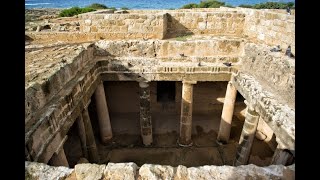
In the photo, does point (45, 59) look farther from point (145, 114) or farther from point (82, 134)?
point (145, 114)

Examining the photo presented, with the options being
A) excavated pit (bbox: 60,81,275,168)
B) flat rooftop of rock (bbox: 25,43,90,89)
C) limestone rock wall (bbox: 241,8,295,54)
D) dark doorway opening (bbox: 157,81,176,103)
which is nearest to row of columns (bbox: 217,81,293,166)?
excavated pit (bbox: 60,81,275,168)

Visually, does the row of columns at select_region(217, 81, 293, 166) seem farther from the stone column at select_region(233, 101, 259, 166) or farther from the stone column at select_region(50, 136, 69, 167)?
the stone column at select_region(50, 136, 69, 167)

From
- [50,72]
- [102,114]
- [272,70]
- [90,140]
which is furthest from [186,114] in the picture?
[50,72]

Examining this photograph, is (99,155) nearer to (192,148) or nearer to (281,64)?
(192,148)

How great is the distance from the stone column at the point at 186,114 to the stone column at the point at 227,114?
1336mm

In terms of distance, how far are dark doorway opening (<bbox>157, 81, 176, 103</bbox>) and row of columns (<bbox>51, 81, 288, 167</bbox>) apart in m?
2.09

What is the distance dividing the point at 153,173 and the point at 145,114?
5856 mm

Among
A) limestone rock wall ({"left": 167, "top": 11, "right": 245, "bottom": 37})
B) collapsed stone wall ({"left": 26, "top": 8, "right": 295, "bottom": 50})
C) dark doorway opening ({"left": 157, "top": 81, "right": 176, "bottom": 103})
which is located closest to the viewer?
collapsed stone wall ({"left": 26, "top": 8, "right": 295, "bottom": 50})

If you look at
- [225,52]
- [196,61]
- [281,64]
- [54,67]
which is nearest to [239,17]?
[225,52]

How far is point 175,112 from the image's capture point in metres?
11.4

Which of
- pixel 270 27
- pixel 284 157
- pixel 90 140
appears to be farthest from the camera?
pixel 270 27

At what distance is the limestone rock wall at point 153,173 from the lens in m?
3.50

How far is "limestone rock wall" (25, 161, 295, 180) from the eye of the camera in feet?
11.5

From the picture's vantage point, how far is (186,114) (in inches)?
367
